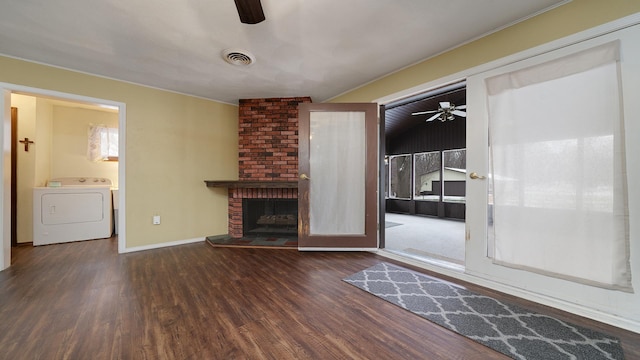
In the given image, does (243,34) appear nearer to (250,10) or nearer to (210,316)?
(250,10)

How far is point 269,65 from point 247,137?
1411mm

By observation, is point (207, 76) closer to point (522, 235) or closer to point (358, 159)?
point (358, 159)

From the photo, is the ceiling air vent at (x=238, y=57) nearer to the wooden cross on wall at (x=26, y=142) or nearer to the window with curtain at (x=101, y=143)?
the window with curtain at (x=101, y=143)

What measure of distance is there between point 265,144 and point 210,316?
8.47ft

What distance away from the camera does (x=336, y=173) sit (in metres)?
3.00

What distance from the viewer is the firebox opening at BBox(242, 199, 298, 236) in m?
3.65

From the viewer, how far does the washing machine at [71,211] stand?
3146mm

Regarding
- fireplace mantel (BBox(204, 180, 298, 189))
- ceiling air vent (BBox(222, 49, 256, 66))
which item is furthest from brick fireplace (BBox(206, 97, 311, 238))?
ceiling air vent (BBox(222, 49, 256, 66))

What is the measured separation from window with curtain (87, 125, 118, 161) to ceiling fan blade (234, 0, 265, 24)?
4.18 metres

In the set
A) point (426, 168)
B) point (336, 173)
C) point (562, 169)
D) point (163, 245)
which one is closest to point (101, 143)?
point (163, 245)

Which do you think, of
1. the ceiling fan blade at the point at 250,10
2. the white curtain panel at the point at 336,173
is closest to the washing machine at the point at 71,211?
the white curtain panel at the point at 336,173

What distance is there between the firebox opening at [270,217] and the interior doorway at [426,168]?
1.86m

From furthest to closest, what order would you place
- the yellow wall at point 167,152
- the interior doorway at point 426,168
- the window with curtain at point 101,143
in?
1. the interior doorway at point 426,168
2. the window with curtain at point 101,143
3. the yellow wall at point 167,152

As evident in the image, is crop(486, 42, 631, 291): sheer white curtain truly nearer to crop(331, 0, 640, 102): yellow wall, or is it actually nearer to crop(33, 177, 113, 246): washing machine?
crop(331, 0, 640, 102): yellow wall
